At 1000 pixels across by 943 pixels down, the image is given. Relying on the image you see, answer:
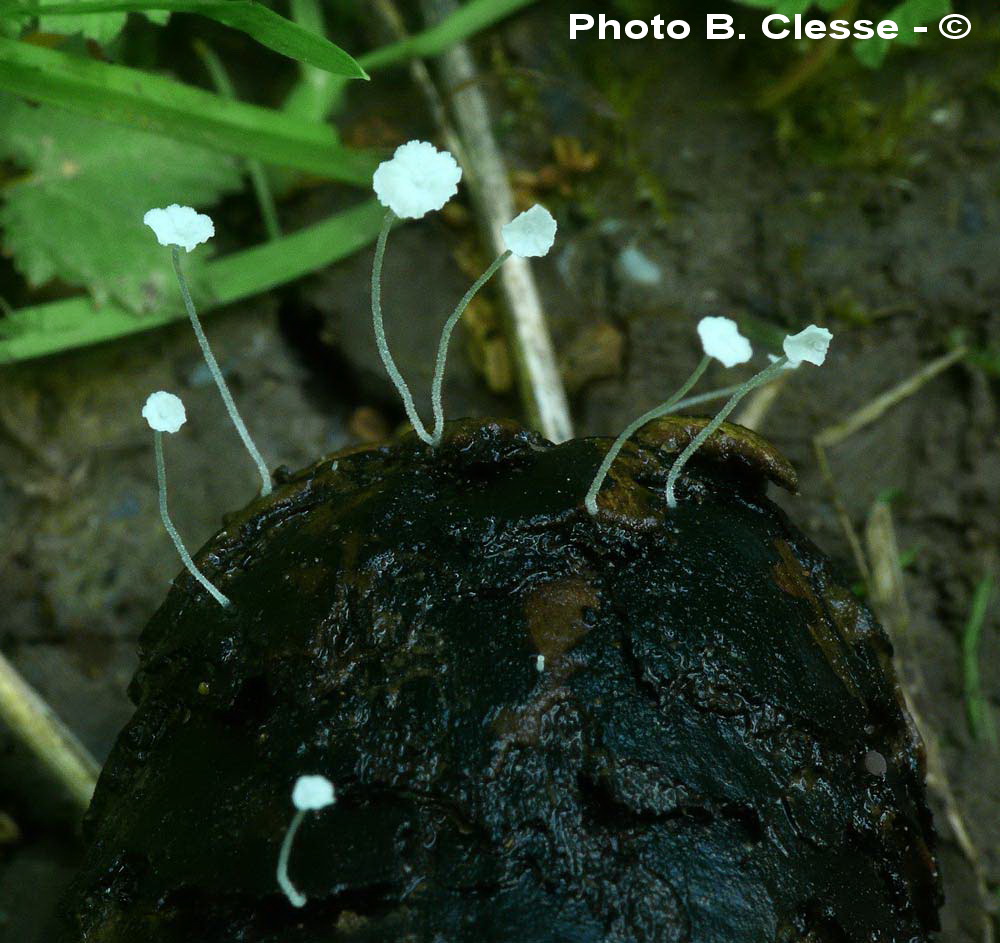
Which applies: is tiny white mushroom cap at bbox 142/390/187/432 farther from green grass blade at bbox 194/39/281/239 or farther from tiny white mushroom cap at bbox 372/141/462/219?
green grass blade at bbox 194/39/281/239

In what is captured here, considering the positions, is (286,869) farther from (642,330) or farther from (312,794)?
(642,330)

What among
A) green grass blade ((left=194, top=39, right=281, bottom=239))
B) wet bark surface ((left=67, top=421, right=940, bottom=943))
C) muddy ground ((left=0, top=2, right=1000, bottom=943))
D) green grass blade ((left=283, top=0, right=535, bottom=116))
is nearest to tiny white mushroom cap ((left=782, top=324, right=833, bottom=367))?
wet bark surface ((left=67, top=421, right=940, bottom=943))

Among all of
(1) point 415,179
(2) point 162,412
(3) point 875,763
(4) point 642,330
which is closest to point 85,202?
(2) point 162,412

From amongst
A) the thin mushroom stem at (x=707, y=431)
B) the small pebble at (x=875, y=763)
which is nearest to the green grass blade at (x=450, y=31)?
the thin mushroom stem at (x=707, y=431)

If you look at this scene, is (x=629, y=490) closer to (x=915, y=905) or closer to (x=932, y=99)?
(x=915, y=905)

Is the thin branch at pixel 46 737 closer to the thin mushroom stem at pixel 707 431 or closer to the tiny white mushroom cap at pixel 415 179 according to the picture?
the thin mushroom stem at pixel 707 431

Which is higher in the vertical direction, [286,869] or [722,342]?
[722,342]
